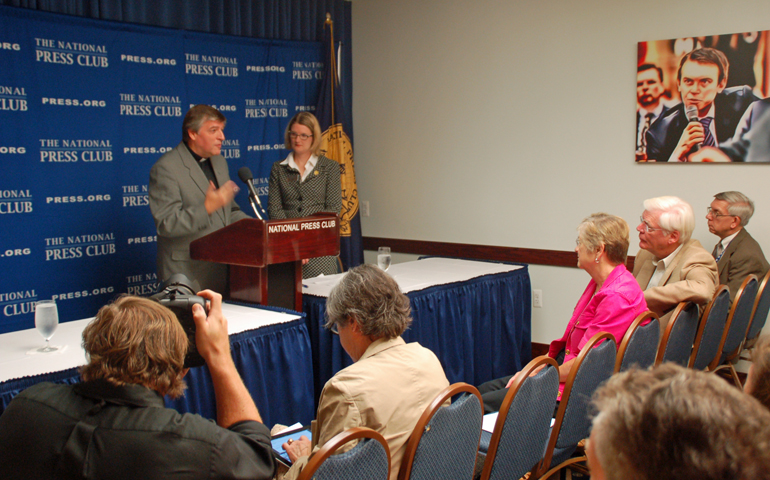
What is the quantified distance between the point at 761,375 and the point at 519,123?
12.7ft

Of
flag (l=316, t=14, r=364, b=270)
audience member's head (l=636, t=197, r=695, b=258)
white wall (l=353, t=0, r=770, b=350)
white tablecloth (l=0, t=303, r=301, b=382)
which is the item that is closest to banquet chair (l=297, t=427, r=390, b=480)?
white tablecloth (l=0, t=303, r=301, b=382)

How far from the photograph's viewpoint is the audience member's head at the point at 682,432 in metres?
0.68

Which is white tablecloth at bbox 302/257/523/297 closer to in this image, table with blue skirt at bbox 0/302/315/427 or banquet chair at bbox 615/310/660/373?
table with blue skirt at bbox 0/302/315/427

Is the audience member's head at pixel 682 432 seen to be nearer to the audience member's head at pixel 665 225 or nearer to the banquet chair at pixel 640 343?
the banquet chair at pixel 640 343

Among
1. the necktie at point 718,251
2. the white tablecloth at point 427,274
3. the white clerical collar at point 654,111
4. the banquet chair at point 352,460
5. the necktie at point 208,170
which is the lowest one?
the white tablecloth at point 427,274

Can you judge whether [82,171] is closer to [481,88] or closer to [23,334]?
[23,334]

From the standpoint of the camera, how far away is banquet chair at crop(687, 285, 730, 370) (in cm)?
276

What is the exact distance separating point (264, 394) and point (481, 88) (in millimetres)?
3222

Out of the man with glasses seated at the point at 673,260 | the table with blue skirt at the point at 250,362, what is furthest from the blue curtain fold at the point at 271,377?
the man with glasses seated at the point at 673,260

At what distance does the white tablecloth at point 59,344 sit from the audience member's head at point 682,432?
1683 millimetres

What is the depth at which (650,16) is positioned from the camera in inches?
161

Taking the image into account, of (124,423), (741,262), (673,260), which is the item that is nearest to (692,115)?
(741,262)

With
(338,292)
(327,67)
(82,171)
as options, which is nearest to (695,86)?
(327,67)

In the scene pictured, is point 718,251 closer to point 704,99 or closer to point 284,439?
point 704,99
